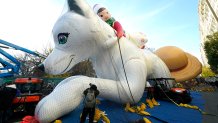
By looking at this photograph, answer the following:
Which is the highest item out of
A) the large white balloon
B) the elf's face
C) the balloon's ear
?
the elf's face

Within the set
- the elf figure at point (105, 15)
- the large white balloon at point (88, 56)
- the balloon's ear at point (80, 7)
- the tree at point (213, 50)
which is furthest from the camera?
the tree at point (213, 50)

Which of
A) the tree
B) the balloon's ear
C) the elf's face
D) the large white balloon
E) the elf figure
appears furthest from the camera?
the tree

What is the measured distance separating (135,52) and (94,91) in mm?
1628

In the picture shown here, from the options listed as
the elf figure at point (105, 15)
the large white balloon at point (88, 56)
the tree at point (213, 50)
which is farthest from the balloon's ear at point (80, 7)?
the tree at point (213, 50)

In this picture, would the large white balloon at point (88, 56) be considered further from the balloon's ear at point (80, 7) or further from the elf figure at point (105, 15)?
the elf figure at point (105, 15)

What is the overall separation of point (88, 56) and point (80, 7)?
1.14 metres

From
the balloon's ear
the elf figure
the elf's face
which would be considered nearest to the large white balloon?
the balloon's ear

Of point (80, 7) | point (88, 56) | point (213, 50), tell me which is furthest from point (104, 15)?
point (213, 50)

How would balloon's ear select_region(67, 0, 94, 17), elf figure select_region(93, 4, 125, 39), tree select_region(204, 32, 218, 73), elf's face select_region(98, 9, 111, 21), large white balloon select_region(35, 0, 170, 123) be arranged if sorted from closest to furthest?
large white balloon select_region(35, 0, 170, 123)
balloon's ear select_region(67, 0, 94, 17)
elf figure select_region(93, 4, 125, 39)
elf's face select_region(98, 9, 111, 21)
tree select_region(204, 32, 218, 73)

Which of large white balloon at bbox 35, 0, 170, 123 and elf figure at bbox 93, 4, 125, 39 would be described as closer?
large white balloon at bbox 35, 0, 170, 123

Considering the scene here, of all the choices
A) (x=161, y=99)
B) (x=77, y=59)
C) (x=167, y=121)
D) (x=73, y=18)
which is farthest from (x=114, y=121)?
(x=161, y=99)

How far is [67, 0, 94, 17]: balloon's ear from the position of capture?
4.74 m

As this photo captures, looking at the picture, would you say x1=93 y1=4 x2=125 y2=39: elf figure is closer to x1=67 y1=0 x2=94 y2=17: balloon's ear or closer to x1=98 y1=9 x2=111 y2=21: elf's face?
x1=98 y1=9 x2=111 y2=21: elf's face

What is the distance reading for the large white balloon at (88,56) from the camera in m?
4.34
